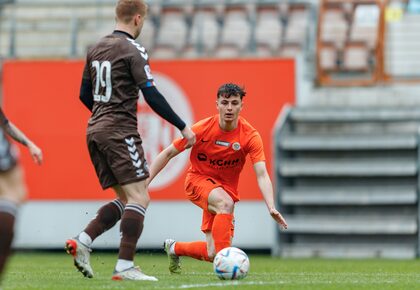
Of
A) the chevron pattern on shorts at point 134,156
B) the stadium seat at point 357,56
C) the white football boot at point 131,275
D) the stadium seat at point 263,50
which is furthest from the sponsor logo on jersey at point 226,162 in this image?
the stadium seat at point 357,56

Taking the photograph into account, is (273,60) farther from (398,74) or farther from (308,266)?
(308,266)

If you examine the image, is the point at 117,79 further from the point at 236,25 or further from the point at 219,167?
the point at 236,25

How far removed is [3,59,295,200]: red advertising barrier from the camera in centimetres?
1639

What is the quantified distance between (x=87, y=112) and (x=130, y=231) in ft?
27.3

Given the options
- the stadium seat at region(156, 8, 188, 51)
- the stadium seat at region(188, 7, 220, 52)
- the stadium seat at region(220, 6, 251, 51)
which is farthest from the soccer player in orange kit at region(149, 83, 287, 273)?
the stadium seat at region(156, 8, 188, 51)

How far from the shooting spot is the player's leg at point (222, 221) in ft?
32.8

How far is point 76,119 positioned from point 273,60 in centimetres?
292

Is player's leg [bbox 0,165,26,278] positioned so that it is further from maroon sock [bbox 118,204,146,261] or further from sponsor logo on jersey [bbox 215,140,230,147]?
sponsor logo on jersey [bbox 215,140,230,147]

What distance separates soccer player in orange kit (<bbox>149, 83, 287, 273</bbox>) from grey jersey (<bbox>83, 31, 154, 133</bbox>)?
1.20 meters

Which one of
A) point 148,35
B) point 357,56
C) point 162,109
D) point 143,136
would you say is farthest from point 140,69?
point 148,35

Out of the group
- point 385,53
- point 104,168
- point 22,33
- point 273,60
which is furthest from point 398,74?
point 104,168

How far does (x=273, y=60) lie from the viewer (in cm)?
1647

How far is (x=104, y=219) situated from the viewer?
30.1ft

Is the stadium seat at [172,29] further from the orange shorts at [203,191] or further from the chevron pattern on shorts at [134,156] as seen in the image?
the chevron pattern on shorts at [134,156]
